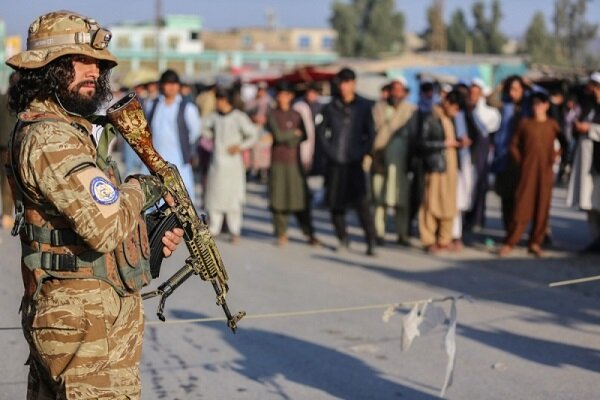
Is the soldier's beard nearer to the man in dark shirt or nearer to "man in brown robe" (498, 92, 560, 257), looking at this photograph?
the man in dark shirt

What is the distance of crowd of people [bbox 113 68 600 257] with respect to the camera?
1220cm

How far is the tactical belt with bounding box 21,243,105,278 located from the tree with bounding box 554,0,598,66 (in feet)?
166

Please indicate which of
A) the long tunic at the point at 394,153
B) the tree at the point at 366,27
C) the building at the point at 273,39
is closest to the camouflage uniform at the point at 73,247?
the long tunic at the point at 394,153

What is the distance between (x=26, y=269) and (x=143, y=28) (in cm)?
9508

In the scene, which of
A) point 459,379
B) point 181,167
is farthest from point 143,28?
point 459,379

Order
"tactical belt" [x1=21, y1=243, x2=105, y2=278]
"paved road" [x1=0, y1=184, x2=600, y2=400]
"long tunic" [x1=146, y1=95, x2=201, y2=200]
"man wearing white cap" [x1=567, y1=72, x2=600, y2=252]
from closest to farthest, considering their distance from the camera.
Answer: "tactical belt" [x1=21, y1=243, x2=105, y2=278], "paved road" [x1=0, y1=184, x2=600, y2=400], "man wearing white cap" [x1=567, y1=72, x2=600, y2=252], "long tunic" [x1=146, y1=95, x2=201, y2=200]

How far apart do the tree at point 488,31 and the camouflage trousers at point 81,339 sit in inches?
3012

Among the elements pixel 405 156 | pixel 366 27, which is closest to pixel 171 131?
pixel 405 156

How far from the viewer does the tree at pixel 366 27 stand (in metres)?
85.2

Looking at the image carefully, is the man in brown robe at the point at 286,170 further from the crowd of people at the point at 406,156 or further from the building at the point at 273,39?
the building at the point at 273,39

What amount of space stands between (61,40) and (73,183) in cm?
53

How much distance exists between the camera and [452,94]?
1264 centimetres

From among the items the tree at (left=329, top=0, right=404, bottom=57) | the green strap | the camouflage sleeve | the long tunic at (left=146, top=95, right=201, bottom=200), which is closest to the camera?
the camouflage sleeve

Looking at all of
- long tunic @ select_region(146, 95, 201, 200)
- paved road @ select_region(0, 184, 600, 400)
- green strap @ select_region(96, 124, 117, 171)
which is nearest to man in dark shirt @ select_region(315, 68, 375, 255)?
paved road @ select_region(0, 184, 600, 400)
